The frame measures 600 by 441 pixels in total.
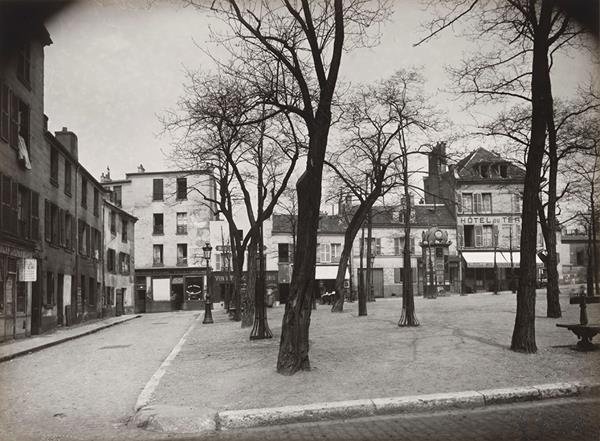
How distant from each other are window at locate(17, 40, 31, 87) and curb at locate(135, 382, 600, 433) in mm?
14499

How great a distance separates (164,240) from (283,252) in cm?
1180

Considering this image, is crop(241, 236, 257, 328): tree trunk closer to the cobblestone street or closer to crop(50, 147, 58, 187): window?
crop(50, 147, 58, 187): window

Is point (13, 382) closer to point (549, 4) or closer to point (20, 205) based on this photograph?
point (20, 205)

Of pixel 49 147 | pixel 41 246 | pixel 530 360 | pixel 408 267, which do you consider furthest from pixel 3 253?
pixel 530 360

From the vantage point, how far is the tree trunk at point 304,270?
886 cm

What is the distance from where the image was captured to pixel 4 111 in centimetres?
1655

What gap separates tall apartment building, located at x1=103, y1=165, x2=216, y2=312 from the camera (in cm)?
5194

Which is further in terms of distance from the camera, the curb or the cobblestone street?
the curb

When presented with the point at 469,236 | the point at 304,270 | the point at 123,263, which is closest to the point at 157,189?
the point at 123,263

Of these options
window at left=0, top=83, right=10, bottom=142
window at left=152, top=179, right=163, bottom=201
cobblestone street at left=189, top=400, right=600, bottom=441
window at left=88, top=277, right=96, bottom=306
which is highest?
window at left=152, top=179, right=163, bottom=201

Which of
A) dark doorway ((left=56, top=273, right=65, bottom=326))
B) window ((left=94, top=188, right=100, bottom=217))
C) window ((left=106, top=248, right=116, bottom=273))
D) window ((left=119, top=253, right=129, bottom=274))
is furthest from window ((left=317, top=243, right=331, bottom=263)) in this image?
dark doorway ((left=56, top=273, right=65, bottom=326))

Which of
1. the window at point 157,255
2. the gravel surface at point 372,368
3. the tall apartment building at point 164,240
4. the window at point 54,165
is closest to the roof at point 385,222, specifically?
the tall apartment building at point 164,240

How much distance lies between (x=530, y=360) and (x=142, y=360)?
305 inches

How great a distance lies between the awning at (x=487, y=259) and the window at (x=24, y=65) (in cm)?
3882
